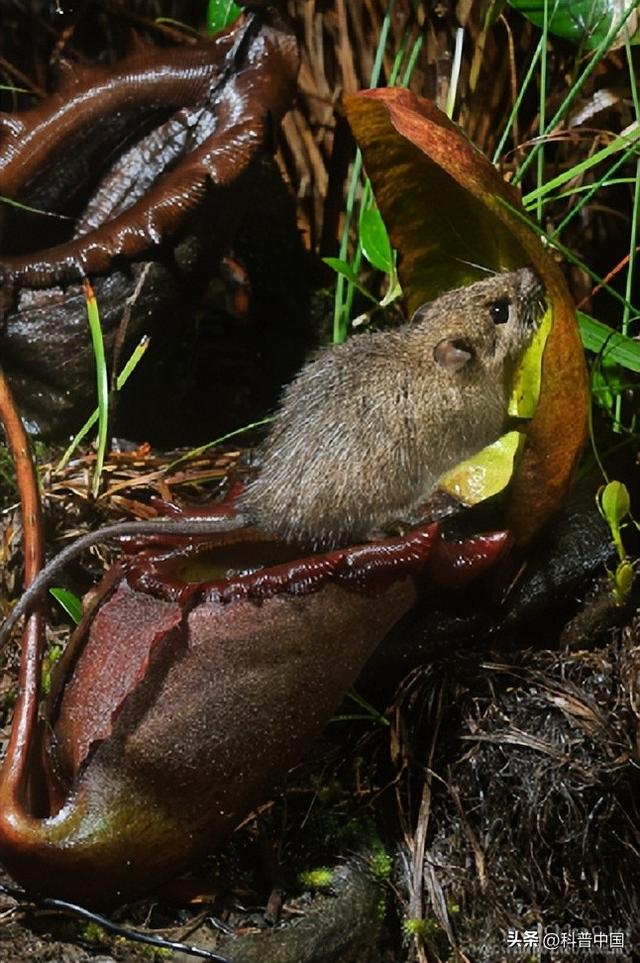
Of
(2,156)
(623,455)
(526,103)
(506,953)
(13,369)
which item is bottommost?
(506,953)

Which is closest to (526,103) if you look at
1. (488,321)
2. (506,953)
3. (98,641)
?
(488,321)

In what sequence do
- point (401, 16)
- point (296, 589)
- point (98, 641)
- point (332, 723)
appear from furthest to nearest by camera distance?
point (401, 16)
point (332, 723)
point (98, 641)
point (296, 589)

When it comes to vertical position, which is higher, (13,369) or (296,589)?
(13,369)

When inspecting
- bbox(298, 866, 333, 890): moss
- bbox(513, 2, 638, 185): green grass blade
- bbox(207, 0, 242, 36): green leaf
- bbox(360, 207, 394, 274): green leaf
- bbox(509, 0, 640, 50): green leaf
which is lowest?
bbox(298, 866, 333, 890): moss

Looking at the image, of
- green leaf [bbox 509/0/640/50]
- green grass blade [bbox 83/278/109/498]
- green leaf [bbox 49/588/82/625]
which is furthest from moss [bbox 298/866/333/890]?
green leaf [bbox 509/0/640/50]

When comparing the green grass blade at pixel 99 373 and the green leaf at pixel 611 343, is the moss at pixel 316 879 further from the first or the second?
the green leaf at pixel 611 343

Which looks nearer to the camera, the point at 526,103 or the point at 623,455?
the point at 623,455

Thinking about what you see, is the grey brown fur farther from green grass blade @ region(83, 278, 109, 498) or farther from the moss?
the moss

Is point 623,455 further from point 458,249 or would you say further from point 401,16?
point 401,16
